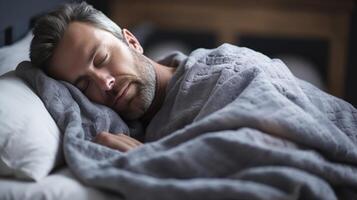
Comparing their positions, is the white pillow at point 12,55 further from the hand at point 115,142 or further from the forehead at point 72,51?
the hand at point 115,142

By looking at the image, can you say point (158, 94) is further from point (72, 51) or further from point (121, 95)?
point (72, 51)

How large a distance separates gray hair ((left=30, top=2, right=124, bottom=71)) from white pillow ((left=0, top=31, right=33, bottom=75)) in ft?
0.33

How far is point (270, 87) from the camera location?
3.34 ft

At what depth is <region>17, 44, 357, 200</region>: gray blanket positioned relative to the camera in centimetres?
83

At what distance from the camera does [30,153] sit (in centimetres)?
96

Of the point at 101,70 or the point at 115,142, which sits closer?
the point at 115,142

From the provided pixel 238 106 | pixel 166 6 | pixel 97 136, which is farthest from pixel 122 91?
pixel 166 6

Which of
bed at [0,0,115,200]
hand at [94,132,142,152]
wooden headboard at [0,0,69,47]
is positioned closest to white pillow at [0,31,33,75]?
wooden headboard at [0,0,69,47]

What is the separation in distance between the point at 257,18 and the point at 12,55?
186 centimetres

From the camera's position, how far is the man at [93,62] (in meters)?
1.26

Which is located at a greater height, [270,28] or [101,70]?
[101,70]

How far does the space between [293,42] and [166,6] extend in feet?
2.65

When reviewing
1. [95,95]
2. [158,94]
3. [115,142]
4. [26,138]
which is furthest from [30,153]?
[158,94]

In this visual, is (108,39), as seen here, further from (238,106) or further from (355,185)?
(355,185)
